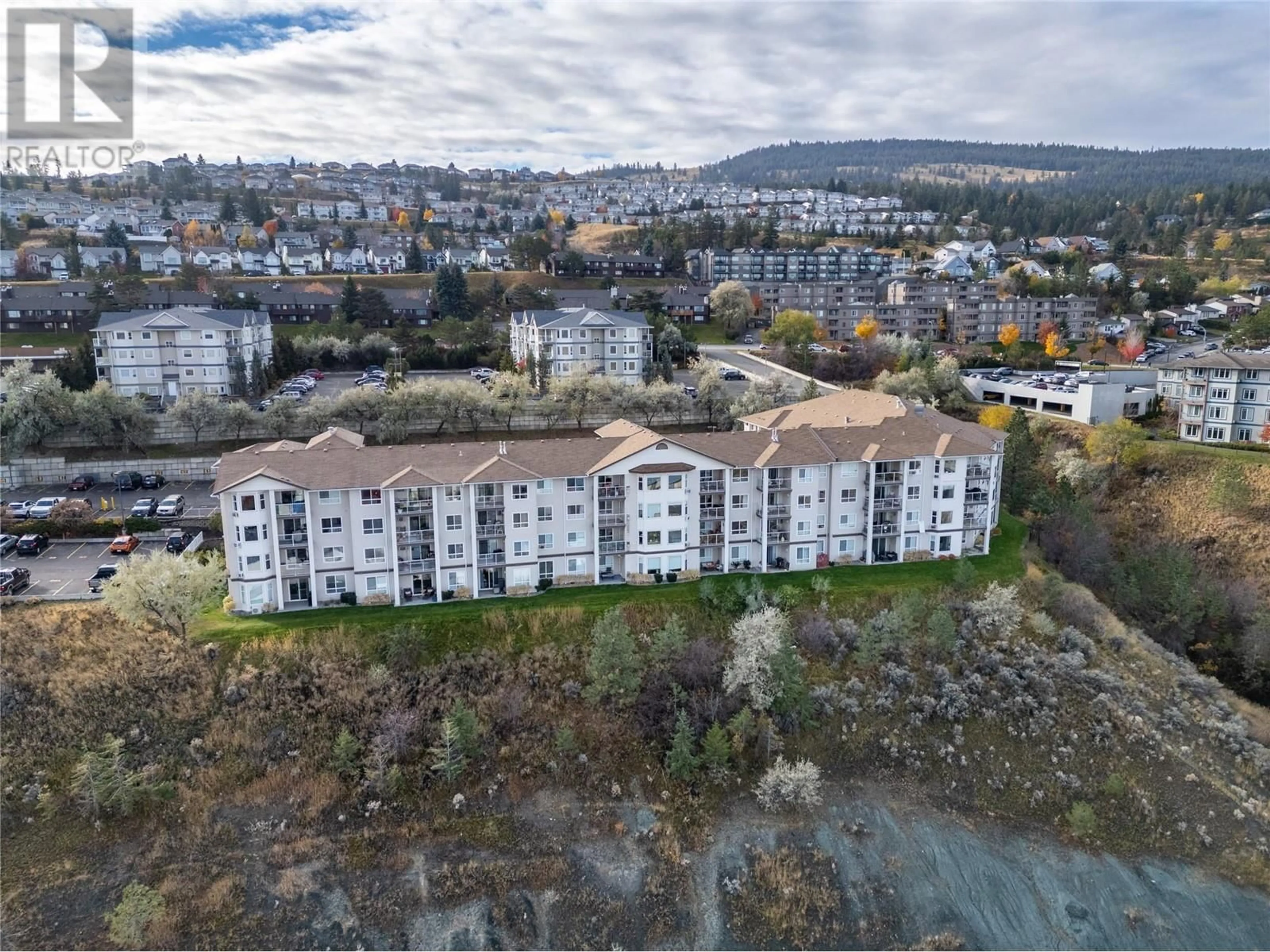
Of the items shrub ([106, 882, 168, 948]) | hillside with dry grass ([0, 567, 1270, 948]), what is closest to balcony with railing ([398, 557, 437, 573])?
hillside with dry grass ([0, 567, 1270, 948])

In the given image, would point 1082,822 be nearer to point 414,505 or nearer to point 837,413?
point 837,413

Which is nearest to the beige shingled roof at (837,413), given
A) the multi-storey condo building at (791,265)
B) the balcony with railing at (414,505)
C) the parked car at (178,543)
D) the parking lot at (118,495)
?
the balcony with railing at (414,505)

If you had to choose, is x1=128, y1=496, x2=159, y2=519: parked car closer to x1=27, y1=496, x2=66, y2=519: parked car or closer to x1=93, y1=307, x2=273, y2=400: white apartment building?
x1=27, y1=496, x2=66, y2=519: parked car

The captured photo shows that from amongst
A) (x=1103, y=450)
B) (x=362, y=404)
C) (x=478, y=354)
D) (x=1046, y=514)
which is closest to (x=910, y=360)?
(x=1103, y=450)

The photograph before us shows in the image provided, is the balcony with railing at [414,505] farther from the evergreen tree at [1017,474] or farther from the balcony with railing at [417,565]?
the evergreen tree at [1017,474]

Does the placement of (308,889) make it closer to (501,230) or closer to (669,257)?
(669,257)
